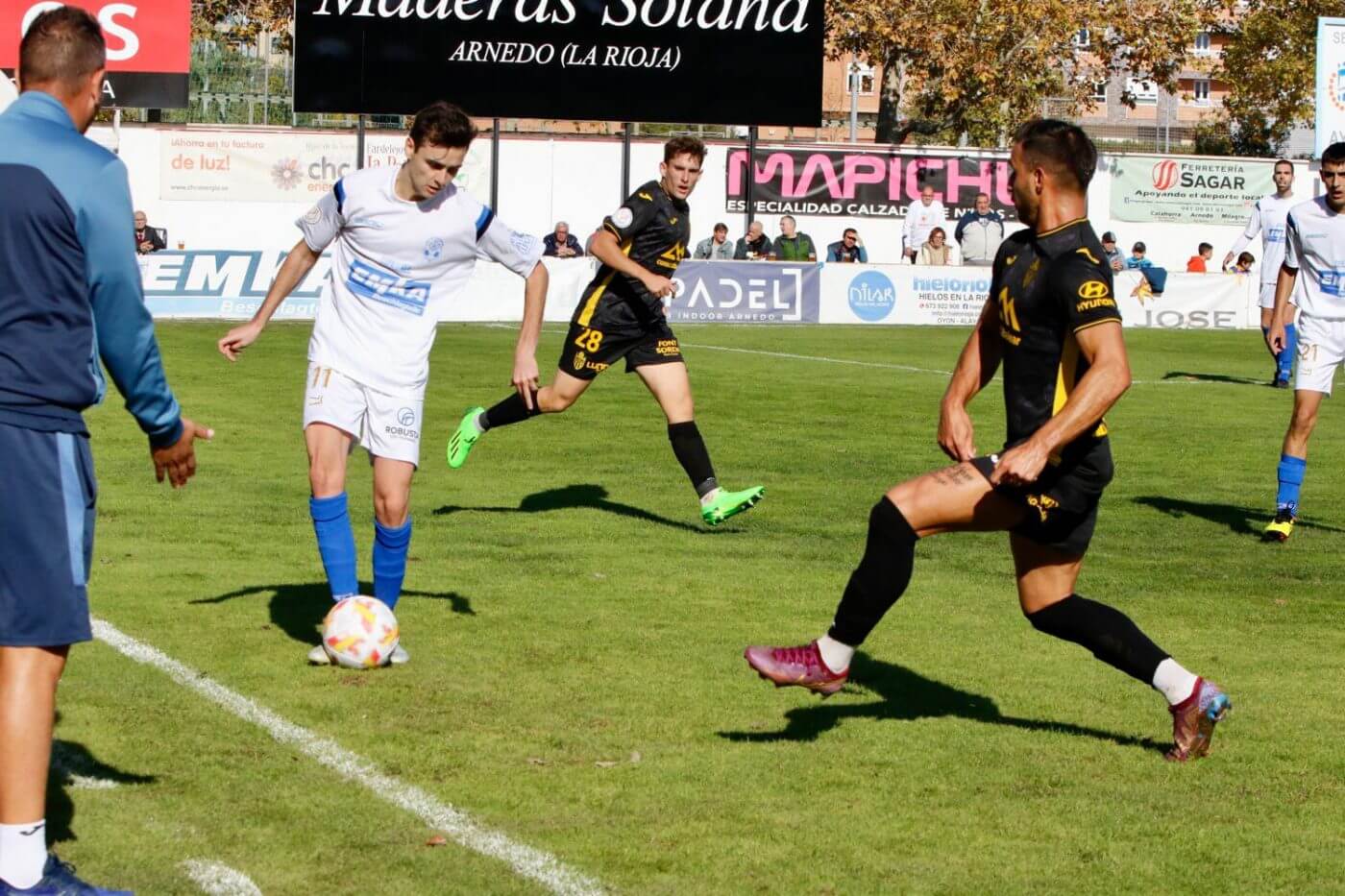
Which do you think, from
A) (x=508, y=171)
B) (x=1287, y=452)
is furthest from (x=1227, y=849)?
(x=508, y=171)

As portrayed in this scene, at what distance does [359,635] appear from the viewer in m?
7.04

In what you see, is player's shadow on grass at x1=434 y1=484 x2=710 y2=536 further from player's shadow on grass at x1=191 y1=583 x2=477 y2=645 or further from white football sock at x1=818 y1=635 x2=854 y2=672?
white football sock at x1=818 y1=635 x2=854 y2=672

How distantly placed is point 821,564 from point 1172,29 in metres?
47.2

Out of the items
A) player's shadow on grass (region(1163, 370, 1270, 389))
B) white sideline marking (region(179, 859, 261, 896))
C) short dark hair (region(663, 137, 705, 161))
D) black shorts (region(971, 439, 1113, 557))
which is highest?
short dark hair (region(663, 137, 705, 161))

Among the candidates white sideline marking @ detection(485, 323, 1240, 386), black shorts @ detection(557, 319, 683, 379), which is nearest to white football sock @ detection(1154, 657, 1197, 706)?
black shorts @ detection(557, 319, 683, 379)

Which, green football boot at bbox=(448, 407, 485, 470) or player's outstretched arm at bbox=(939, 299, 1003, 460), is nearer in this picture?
player's outstretched arm at bbox=(939, 299, 1003, 460)

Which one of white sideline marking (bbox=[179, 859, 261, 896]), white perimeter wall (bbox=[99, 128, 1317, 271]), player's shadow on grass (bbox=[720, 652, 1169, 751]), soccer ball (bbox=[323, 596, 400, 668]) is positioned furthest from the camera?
white perimeter wall (bbox=[99, 128, 1317, 271])

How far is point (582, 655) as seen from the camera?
7543mm

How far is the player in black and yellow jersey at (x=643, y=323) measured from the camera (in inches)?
431

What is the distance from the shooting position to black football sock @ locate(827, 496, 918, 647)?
5941 millimetres

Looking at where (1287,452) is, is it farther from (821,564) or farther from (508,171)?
(508,171)

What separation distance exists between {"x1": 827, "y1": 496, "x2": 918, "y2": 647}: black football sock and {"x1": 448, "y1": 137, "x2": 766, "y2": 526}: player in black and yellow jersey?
4723mm

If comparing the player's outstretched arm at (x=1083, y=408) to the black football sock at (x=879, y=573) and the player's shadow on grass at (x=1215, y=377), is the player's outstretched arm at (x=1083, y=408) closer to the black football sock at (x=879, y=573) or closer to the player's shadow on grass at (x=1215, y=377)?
the black football sock at (x=879, y=573)

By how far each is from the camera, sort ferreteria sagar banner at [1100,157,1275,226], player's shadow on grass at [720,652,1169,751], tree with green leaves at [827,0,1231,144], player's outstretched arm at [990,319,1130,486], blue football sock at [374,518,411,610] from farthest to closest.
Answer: tree with green leaves at [827,0,1231,144]
ferreteria sagar banner at [1100,157,1275,226]
blue football sock at [374,518,411,610]
player's shadow on grass at [720,652,1169,751]
player's outstretched arm at [990,319,1130,486]
